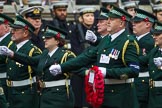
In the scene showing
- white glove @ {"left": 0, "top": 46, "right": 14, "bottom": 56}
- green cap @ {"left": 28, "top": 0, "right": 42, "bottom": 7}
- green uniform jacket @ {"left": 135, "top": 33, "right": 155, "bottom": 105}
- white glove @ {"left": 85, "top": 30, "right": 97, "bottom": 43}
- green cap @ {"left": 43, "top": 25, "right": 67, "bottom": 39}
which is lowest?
green uniform jacket @ {"left": 135, "top": 33, "right": 155, "bottom": 105}

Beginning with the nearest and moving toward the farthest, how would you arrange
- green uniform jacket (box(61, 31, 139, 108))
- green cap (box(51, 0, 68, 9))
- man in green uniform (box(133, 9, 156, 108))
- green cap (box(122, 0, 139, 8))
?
green uniform jacket (box(61, 31, 139, 108)) → man in green uniform (box(133, 9, 156, 108)) → green cap (box(51, 0, 68, 9)) → green cap (box(122, 0, 139, 8))

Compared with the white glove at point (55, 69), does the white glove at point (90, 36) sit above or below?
above

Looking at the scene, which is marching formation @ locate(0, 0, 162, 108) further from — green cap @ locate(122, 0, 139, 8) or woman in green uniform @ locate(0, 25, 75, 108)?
green cap @ locate(122, 0, 139, 8)

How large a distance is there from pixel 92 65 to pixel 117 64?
949mm

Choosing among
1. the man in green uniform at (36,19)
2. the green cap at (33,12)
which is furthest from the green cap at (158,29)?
the green cap at (33,12)

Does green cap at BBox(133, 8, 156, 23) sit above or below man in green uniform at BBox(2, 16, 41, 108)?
above

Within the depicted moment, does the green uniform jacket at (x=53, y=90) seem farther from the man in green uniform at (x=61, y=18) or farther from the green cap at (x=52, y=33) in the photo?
the man in green uniform at (x=61, y=18)

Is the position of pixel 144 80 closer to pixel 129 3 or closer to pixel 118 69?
pixel 118 69

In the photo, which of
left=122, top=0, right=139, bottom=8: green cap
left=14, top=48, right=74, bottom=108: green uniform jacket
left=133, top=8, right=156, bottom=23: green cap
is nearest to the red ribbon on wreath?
left=14, top=48, right=74, bottom=108: green uniform jacket

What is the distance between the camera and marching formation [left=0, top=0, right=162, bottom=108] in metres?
10.8

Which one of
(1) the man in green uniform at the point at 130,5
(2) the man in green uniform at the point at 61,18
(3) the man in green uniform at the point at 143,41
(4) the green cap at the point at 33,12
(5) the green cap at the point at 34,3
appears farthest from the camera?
(5) the green cap at the point at 34,3

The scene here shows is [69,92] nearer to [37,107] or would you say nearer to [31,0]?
[37,107]

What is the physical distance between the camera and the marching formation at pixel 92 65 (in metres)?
10.8

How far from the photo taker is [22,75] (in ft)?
39.8
